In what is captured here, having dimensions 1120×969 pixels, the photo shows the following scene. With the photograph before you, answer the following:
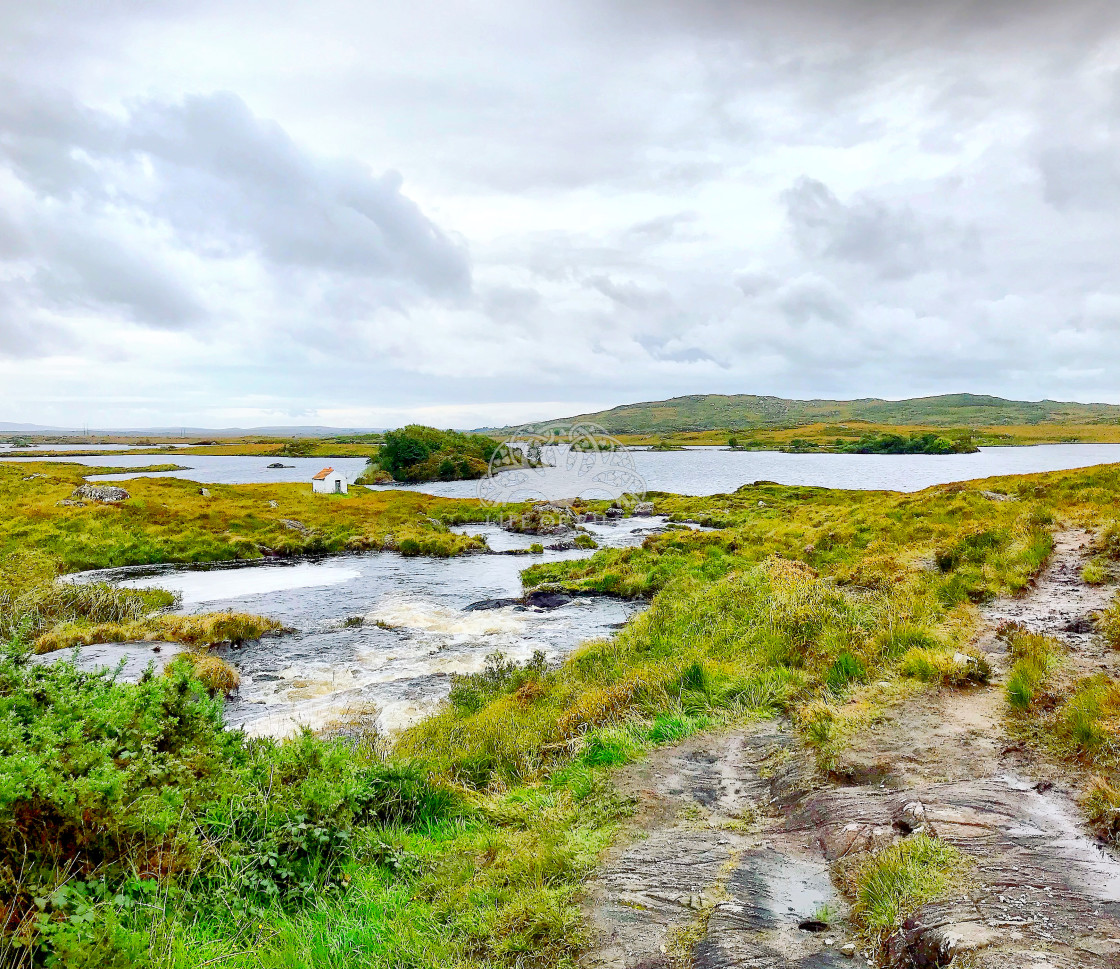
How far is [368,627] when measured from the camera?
24.9m

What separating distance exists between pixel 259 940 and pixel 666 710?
6.85 metres

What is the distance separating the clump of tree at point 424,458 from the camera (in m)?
113

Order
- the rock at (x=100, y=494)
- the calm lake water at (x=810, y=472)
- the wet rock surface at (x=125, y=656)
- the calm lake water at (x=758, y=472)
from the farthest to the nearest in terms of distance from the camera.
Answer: the calm lake water at (x=810, y=472), the calm lake water at (x=758, y=472), the rock at (x=100, y=494), the wet rock surface at (x=125, y=656)

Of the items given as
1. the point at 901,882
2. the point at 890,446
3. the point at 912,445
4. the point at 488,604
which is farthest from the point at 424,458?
the point at 912,445

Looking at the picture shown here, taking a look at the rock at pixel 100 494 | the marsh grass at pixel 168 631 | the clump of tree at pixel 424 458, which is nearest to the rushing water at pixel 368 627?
the marsh grass at pixel 168 631

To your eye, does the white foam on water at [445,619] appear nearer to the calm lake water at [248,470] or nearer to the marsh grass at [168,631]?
the marsh grass at [168,631]

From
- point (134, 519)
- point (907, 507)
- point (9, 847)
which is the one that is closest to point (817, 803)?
point (9, 847)

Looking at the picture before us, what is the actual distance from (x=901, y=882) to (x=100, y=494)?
64.2 meters

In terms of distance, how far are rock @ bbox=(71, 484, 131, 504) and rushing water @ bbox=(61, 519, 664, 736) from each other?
20.9 m

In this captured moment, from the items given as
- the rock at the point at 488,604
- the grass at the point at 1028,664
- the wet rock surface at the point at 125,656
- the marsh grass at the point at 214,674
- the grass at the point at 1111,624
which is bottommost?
the rock at the point at 488,604

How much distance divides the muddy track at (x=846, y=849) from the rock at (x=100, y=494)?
5965 centimetres

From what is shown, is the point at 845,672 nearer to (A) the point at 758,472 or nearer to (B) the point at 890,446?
(A) the point at 758,472

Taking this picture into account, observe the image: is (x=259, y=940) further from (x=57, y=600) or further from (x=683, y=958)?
(x=57, y=600)

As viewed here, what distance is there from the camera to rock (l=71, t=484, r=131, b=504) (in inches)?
2034
